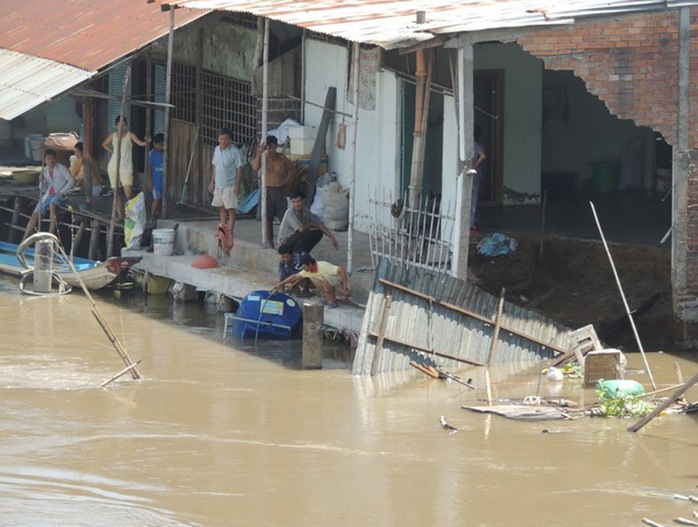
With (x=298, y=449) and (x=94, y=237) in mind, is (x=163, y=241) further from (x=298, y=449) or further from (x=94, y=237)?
(x=298, y=449)

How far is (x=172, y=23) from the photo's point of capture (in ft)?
66.3

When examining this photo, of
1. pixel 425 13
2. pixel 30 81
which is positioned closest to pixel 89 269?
pixel 30 81

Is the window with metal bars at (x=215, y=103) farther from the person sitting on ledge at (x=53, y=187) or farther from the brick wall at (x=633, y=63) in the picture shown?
the brick wall at (x=633, y=63)

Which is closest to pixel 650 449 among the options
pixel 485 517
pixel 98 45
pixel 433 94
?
pixel 485 517

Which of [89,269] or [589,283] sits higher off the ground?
[589,283]

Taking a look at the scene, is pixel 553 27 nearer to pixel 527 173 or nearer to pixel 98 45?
pixel 527 173

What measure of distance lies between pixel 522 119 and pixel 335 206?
3.20 meters

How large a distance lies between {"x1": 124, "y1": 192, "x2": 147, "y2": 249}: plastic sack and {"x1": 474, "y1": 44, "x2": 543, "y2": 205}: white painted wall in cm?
510

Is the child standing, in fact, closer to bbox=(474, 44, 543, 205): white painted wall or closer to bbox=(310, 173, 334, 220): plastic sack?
bbox=(310, 173, 334, 220): plastic sack

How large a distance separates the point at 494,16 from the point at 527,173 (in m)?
5.94

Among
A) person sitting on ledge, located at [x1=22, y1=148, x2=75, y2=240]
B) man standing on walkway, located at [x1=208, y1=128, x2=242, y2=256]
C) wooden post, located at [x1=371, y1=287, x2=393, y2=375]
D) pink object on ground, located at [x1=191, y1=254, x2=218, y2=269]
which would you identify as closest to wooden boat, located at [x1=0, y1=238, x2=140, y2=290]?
person sitting on ledge, located at [x1=22, y1=148, x2=75, y2=240]

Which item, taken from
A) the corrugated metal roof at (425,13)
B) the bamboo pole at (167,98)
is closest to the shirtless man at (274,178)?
the bamboo pole at (167,98)

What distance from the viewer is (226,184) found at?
66.9 ft

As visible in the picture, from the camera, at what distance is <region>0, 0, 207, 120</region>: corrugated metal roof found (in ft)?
66.5
